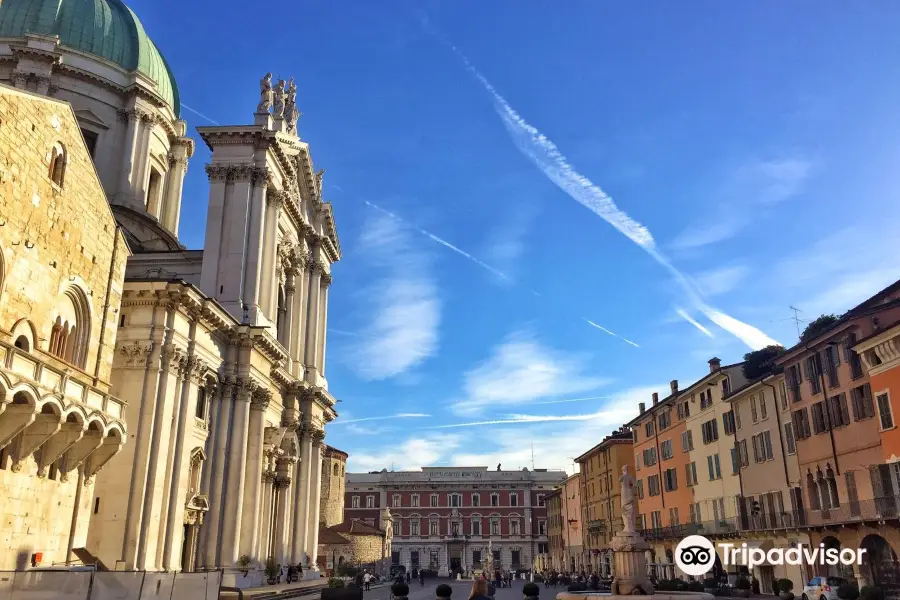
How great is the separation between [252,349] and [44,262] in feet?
52.3

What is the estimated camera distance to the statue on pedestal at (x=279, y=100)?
43.1 m

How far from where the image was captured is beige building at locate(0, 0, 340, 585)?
1941 centimetres

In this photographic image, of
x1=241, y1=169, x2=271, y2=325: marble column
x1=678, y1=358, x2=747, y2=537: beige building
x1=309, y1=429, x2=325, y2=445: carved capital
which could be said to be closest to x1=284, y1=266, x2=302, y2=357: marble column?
x1=309, y1=429, x2=325, y2=445: carved capital

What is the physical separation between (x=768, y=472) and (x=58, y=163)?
37.5 meters

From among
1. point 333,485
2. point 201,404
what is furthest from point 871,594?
point 333,485

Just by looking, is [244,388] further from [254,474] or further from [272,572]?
[272,572]

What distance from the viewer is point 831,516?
33781mm

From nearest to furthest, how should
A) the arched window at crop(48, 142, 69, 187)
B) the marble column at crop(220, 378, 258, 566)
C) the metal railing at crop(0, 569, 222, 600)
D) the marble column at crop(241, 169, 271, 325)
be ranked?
the metal railing at crop(0, 569, 222, 600), the arched window at crop(48, 142, 69, 187), the marble column at crop(220, 378, 258, 566), the marble column at crop(241, 169, 271, 325)

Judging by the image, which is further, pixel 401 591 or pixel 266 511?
pixel 266 511

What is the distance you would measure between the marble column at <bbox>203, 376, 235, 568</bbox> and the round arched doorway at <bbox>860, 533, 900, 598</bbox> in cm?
2760

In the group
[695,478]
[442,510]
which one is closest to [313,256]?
[695,478]

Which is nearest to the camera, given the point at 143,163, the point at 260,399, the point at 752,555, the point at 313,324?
the point at 260,399

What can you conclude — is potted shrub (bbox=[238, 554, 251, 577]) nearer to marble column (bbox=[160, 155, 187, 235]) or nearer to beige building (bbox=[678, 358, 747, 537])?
marble column (bbox=[160, 155, 187, 235])

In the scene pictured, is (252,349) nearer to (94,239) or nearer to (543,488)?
(94,239)
